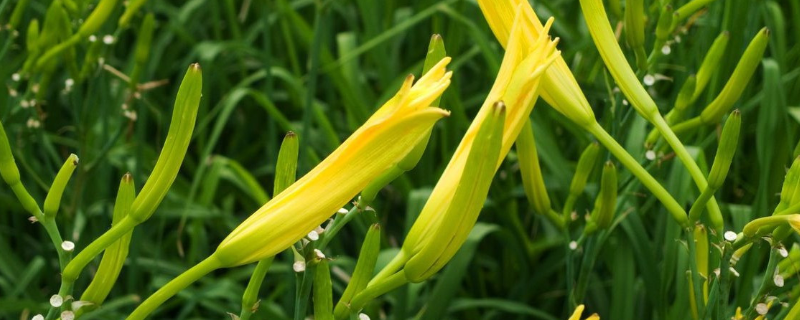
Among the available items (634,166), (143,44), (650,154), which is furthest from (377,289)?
(143,44)

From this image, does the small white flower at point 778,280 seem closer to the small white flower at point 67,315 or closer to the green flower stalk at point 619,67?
the green flower stalk at point 619,67

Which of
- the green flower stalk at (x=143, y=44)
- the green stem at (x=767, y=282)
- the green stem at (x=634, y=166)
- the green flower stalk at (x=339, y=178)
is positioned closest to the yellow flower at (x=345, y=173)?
the green flower stalk at (x=339, y=178)

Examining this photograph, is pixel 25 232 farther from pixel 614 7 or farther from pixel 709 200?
pixel 709 200

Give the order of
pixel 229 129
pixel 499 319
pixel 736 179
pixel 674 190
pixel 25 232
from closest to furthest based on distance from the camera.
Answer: pixel 674 190, pixel 736 179, pixel 499 319, pixel 25 232, pixel 229 129

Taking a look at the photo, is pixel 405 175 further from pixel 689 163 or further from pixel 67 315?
pixel 67 315

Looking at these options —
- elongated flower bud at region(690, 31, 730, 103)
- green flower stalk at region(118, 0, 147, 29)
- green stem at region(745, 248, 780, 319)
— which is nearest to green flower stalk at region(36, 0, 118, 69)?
green flower stalk at region(118, 0, 147, 29)

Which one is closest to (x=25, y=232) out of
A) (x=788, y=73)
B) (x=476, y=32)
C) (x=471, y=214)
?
(x=476, y=32)
